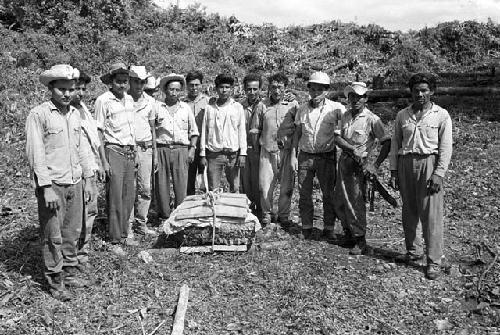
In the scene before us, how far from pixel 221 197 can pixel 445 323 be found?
9.45ft

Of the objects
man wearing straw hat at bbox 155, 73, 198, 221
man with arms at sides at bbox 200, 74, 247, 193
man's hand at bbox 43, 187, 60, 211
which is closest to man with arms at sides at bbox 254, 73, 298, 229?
man with arms at sides at bbox 200, 74, 247, 193

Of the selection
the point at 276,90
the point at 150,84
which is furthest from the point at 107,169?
the point at 276,90

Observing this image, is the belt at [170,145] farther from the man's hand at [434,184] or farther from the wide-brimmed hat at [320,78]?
the man's hand at [434,184]

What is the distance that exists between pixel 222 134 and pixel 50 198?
2698 mm

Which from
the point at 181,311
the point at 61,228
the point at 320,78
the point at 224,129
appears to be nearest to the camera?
the point at 181,311

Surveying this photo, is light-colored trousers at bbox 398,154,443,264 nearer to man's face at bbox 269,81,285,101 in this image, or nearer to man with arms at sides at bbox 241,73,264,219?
man's face at bbox 269,81,285,101

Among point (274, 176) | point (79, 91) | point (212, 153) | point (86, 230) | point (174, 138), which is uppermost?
point (79, 91)

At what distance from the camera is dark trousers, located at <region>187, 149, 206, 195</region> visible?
710 centimetres

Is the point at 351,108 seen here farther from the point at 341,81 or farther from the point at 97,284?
the point at 341,81

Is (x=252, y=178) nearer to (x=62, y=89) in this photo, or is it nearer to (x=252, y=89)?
(x=252, y=89)

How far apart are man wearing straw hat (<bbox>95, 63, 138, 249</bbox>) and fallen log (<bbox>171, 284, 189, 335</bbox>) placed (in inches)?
50.7

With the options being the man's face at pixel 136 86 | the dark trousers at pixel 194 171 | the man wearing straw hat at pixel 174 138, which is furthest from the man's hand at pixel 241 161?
the man's face at pixel 136 86

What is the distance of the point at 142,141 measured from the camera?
6.23 meters

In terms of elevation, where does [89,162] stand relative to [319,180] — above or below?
above
